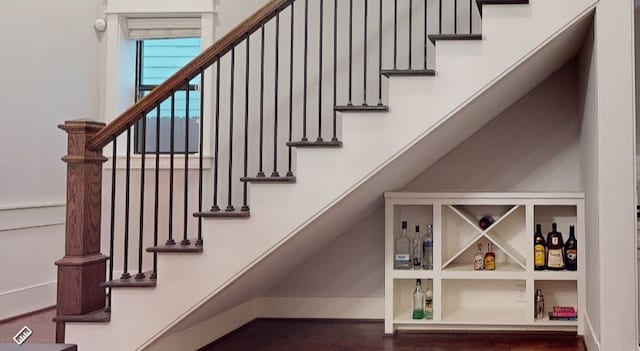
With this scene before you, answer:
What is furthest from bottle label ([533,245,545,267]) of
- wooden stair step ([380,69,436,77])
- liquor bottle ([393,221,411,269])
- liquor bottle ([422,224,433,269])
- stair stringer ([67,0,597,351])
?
wooden stair step ([380,69,436,77])

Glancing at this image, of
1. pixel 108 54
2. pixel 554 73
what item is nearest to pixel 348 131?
pixel 554 73

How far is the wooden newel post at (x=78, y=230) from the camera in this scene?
2357mm

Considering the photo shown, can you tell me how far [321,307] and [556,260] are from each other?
152 centimetres

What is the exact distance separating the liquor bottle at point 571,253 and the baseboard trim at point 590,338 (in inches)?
11.2

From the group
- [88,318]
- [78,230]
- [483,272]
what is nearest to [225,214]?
[78,230]

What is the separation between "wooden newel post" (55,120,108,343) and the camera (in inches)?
92.8

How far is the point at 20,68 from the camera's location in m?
3.52

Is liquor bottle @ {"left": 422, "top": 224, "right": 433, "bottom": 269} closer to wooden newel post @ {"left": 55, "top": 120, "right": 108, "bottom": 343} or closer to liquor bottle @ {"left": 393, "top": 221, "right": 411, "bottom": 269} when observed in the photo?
liquor bottle @ {"left": 393, "top": 221, "right": 411, "bottom": 269}

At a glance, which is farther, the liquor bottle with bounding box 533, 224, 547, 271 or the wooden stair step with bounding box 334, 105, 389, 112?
the liquor bottle with bounding box 533, 224, 547, 271

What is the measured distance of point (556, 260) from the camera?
3.18m

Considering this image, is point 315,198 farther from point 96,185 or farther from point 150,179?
point 150,179

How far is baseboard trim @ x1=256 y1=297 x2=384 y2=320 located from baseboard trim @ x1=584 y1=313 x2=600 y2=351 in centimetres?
122

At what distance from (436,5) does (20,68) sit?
2.81 metres

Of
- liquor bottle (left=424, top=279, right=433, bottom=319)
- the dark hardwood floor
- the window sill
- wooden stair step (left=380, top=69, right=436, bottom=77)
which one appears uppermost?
wooden stair step (left=380, top=69, right=436, bottom=77)
